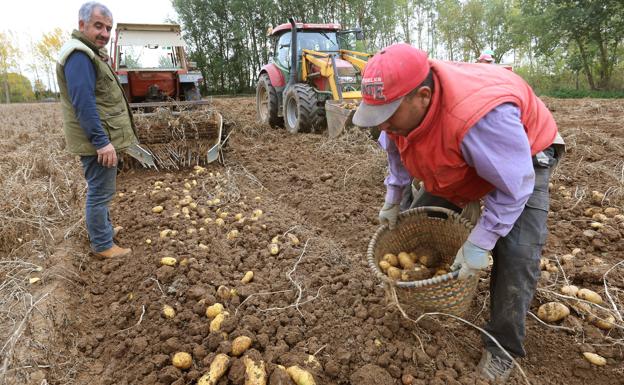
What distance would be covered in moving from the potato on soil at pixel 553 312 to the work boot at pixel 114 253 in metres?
2.87

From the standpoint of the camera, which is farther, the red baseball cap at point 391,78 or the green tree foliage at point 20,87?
the green tree foliage at point 20,87

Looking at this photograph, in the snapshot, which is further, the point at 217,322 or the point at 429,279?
the point at 217,322

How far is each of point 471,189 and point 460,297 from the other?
1.59 ft

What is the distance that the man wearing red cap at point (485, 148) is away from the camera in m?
1.48

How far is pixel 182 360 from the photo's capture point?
1955mm

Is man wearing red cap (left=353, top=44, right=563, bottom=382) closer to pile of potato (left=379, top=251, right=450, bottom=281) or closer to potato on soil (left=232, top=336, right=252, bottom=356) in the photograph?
pile of potato (left=379, top=251, right=450, bottom=281)

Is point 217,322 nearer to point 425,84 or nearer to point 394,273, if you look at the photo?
point 394,273

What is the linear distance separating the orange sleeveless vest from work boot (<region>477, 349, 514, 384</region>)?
0.78m

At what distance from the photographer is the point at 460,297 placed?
1803mm

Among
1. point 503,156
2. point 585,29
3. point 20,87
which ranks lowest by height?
point 503,156

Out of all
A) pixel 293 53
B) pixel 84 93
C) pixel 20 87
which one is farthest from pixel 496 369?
pixel 20 87

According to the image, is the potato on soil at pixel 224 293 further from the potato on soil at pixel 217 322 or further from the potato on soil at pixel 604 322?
the potato on soil at pixel 604 322

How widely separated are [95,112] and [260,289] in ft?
5.20

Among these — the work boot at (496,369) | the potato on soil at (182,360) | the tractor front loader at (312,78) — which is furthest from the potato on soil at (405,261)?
the tractor front loader at (312,78)
